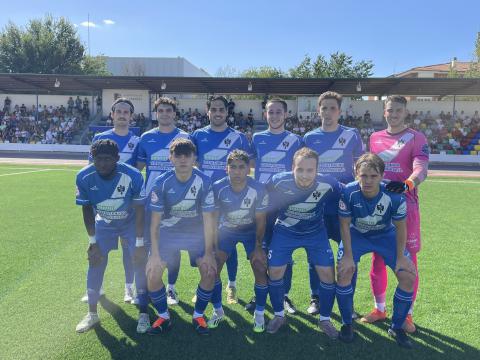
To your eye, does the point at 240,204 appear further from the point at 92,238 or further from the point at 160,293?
the point at 92,238

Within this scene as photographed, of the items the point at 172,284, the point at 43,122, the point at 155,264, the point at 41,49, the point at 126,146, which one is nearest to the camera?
the point at 155,264

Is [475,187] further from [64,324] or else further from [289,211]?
[64,324]

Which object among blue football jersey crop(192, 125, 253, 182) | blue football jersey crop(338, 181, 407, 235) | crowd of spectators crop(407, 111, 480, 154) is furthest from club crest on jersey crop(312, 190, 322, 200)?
crowd of spectators crop(407, 111, 480, 154)

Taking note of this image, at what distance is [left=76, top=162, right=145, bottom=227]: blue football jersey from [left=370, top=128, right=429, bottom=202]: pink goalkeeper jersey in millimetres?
2564

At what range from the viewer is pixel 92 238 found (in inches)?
151

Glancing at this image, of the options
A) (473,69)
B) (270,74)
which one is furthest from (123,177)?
(270,74)

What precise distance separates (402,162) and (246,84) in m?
22.2

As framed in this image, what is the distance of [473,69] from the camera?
3453 centimetres

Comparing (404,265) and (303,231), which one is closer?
(404,265)

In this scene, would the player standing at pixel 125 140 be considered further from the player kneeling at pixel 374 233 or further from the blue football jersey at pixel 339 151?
the player kneeling at pixel 374 233

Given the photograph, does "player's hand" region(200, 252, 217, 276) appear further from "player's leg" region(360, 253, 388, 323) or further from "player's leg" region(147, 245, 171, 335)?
"player's leg" region(360, 253, 388, 323)

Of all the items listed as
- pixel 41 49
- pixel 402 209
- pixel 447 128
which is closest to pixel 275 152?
pixel 402 209

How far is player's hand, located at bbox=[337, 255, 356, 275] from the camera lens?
358 cm

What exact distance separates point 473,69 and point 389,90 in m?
13.8
